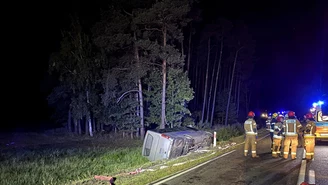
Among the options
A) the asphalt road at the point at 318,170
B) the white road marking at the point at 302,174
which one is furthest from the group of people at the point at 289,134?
the white road marking at the point at 302,174

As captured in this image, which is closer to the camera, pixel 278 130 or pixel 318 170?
pixel 318 170

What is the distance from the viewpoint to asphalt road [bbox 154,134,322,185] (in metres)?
8.54

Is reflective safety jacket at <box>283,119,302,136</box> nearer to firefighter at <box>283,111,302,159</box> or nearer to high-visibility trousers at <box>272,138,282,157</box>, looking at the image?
firefighter at <box>283,111,302,159</box>

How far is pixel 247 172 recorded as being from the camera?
9781mm

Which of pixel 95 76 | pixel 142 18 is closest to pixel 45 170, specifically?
pixel 142 18

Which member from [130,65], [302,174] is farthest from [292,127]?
[130,65]

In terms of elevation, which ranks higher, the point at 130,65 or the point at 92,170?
the point at 130,65

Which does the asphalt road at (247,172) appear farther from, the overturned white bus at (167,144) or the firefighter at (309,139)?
the overturned white bus at (167,144)

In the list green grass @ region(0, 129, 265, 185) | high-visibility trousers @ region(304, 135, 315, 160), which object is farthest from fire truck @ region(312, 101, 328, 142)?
green grass @ region(0, 129, 265, 185)

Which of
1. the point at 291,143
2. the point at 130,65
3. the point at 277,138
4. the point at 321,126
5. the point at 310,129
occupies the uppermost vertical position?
the point at 130,65

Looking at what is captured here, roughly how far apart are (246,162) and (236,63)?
113ft

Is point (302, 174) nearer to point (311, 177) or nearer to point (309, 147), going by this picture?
point (311, 177)

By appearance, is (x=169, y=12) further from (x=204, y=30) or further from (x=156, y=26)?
(x=204, y=30)

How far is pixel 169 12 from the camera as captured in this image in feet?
69.8
